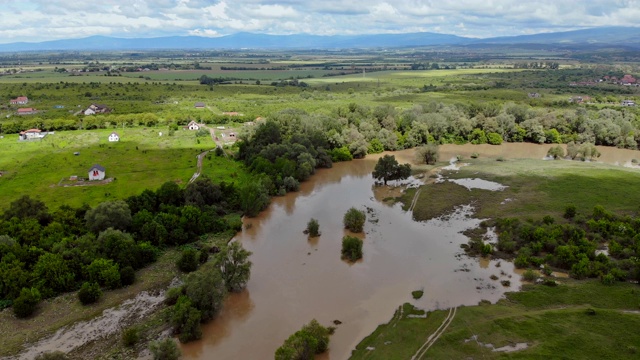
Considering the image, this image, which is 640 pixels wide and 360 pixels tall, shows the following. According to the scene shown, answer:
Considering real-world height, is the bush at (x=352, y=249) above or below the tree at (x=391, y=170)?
below

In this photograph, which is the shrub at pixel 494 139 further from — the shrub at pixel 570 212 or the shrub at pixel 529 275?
the shrub at pixel 529 275

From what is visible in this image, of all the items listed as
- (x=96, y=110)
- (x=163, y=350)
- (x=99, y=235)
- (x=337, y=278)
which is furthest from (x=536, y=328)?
(x=96, y=110)

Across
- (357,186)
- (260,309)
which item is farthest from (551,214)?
(260,309)

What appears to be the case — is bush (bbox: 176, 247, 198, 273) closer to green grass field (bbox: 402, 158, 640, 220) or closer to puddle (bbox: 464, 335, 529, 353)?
puddle (bbox: 464, 335, 529, 353)

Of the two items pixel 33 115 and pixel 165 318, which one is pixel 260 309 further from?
pixel 33 115

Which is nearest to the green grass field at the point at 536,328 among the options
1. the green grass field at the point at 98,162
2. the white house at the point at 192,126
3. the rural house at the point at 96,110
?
the green grass field at the point at 98,162

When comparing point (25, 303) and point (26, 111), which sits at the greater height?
point (26, 111)

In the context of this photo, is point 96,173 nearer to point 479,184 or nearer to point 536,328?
point 479,184
